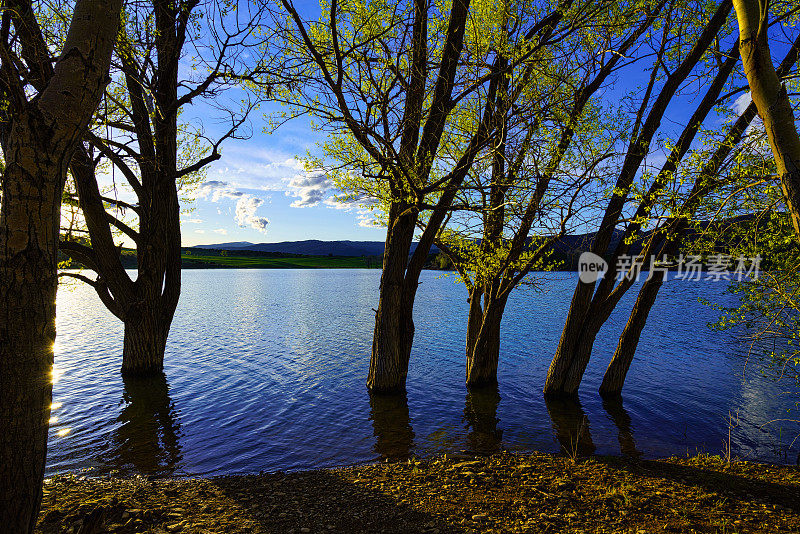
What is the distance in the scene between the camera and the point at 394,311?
1327 centimetres

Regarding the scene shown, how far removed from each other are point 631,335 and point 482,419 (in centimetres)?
534

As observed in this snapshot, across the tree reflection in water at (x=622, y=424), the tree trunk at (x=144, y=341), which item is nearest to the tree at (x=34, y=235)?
the tree reflection in water at (x=622, y=424)

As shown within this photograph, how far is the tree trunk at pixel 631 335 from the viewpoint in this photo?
12.9m

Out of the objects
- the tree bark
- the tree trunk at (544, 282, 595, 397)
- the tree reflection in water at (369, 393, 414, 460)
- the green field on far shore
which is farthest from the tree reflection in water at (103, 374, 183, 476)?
the green field on far shore

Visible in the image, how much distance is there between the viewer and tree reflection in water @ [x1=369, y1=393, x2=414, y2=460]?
10250mm

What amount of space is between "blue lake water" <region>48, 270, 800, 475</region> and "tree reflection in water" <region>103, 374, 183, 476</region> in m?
0.05

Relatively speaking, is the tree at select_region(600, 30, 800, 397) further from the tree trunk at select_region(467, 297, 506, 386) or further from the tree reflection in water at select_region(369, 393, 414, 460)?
the tree reflection in water at select_region(369, 393, 414, 460)

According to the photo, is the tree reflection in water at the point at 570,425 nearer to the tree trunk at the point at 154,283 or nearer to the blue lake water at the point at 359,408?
the blue lake water at the point at 359,408

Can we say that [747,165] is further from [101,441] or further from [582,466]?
[101,441]

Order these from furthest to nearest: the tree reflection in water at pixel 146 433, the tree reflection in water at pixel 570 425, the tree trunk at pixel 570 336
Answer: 1. the tree trunk at pixel 570 336
2. the tree reflection in water at pixel 570 425
3. the tree reflection in water at pixel 146 433

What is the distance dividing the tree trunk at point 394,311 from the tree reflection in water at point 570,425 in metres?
4.85

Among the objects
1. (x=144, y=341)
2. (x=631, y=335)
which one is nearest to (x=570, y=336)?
(x=631, y=335)

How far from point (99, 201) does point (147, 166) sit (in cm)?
183

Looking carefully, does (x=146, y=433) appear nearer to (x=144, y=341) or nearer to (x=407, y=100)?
(x=144, y=341)
